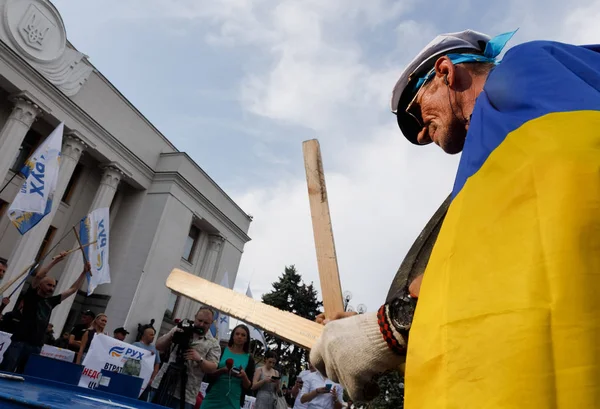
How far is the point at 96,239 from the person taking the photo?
11055mm

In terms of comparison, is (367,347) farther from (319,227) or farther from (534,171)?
(534,171)

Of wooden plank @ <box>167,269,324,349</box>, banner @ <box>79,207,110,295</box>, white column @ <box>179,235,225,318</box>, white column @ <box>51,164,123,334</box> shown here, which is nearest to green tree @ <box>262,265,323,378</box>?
white column @ <box>179,235,225,318</box>

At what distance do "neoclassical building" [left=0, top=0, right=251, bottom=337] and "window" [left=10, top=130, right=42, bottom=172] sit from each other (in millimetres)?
48

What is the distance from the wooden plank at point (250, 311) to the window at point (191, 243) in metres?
27.4

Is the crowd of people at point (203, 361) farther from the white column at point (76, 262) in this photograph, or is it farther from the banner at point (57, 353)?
the white column at point (76, 262)

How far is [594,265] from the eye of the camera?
1.76 ft

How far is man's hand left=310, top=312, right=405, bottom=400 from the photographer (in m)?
1.12

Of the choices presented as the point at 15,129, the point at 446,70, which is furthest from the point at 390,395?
the point at 15,129

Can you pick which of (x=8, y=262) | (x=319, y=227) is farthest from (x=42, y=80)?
(x=319, y=227)

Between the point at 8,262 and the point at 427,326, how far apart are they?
72.6 ft

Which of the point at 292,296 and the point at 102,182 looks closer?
the point at 102,182

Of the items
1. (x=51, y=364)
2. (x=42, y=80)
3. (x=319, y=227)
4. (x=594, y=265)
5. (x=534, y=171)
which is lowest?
(x=51, y=364)

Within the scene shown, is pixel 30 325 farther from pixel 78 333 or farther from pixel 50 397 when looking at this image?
pixel 50 397

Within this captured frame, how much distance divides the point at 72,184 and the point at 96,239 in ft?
44.2
